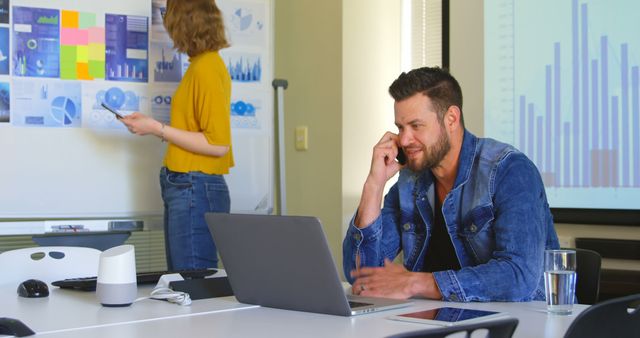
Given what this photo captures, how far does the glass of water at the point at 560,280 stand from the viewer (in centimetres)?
165

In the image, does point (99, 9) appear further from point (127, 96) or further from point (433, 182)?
point (433, 182)

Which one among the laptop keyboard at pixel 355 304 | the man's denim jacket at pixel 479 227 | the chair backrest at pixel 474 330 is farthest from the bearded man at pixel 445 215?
the chair backrest at pixel 474 330

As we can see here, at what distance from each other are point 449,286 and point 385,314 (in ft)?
0.85

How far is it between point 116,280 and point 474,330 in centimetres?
89

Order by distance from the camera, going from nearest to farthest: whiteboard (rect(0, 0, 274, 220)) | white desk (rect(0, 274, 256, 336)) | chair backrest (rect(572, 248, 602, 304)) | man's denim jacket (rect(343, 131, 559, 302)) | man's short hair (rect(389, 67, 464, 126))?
white desk (rect(0, 274, 256, 336)), man's denim jacket (rect(343, 131, 559, 302)), chair backrest (rect(572, 248, 602, 304)), man's short hair (rect(389, 67, 464, 126)), whiteboard (rect(0, 0, 274, 220))

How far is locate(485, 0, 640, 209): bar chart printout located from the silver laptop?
1.77m

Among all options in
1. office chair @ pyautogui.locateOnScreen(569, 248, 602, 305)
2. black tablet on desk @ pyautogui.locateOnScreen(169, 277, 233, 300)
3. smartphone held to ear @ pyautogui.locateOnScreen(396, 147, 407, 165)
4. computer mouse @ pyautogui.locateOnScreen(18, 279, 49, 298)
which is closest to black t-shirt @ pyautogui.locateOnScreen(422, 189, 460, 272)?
smartphone held to ear @ pyautogui.locateOnScreen(396, 147, 407, 165)

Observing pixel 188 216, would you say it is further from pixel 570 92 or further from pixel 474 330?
pixel 474 330

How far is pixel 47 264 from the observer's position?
2357mm

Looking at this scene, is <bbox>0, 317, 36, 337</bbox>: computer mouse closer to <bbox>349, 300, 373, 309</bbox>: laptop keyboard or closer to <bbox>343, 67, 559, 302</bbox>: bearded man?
<bbox>349, 300, 373, 309</bbox>: laptop keyboard

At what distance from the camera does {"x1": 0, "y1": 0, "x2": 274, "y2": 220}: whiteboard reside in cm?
345

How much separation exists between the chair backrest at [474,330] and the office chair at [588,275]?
1.05 metres

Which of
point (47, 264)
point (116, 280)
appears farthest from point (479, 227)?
point (47, 264)

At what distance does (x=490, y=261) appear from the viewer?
6.36 ft
